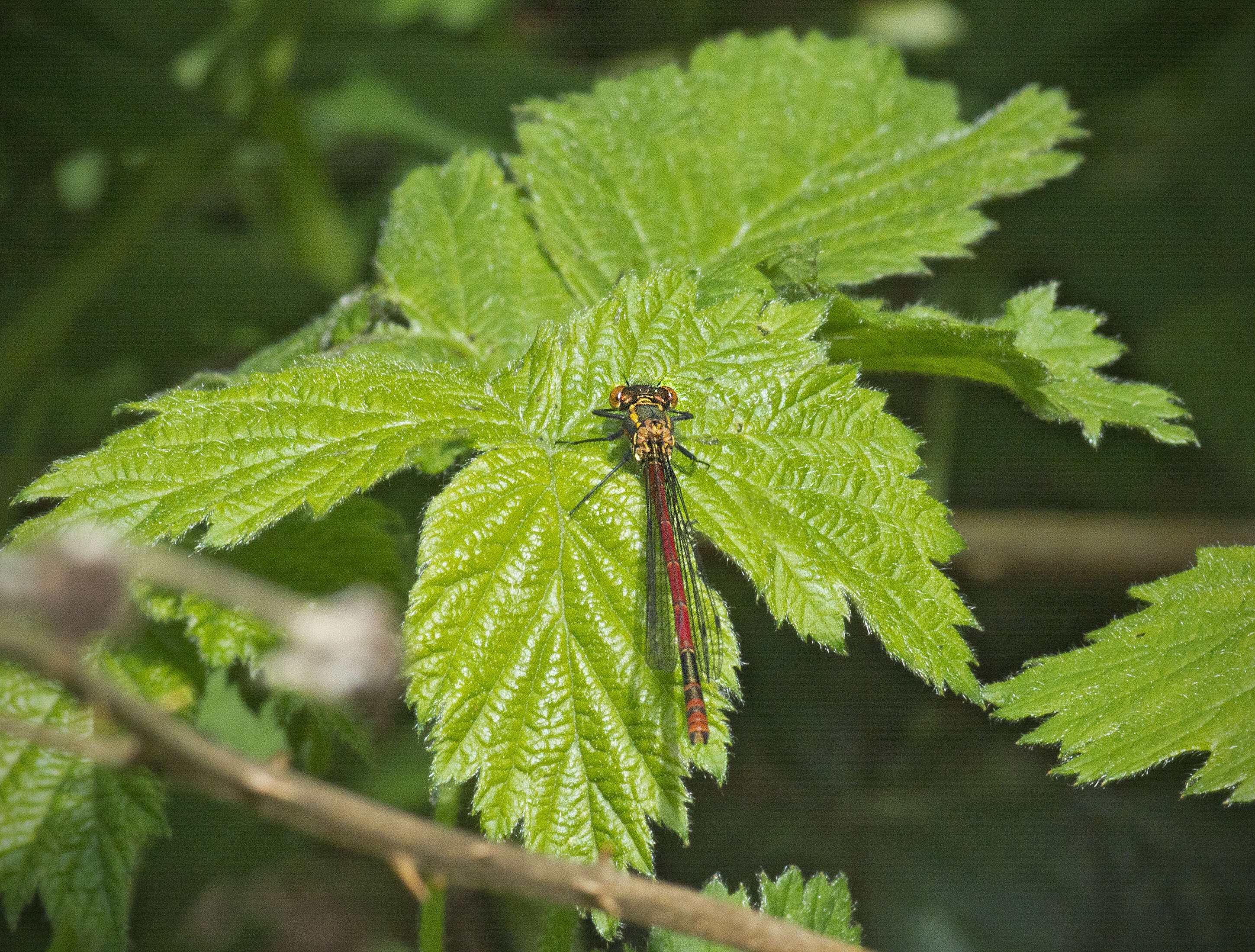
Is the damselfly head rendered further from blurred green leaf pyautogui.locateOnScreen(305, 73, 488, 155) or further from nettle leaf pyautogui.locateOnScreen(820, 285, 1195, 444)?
blurred green leaf pyautogui.locateOnScreen(305, 73, 488, 155)

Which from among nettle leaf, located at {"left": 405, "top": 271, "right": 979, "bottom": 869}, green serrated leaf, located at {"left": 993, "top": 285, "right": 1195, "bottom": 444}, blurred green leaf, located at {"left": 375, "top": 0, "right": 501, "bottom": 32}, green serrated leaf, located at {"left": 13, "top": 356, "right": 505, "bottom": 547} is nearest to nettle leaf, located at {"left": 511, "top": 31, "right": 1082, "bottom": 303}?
green serrated leaf, located at {"left": 993, "top": 285, "right": 1195, "bottom": 444}

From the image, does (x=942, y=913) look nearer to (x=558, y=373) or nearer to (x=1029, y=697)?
(x=1029, y=697)

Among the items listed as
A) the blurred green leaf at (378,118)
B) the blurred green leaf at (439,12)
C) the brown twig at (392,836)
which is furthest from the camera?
the blurred green leaf at (439,12)

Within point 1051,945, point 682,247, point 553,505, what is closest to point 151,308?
point 682,247

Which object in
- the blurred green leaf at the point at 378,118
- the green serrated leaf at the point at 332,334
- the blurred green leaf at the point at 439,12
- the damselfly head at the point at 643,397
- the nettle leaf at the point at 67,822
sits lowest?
the nettle leaf at the point at 67,822

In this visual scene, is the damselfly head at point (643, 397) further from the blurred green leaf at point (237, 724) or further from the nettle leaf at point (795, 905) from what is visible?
the blurred green leaf at point (237, 724)

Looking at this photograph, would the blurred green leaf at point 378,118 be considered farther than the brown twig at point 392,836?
Yes

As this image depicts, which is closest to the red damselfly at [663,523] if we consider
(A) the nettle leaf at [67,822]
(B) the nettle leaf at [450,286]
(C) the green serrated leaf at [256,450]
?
(C) the green serrated leaf at [256,450]
